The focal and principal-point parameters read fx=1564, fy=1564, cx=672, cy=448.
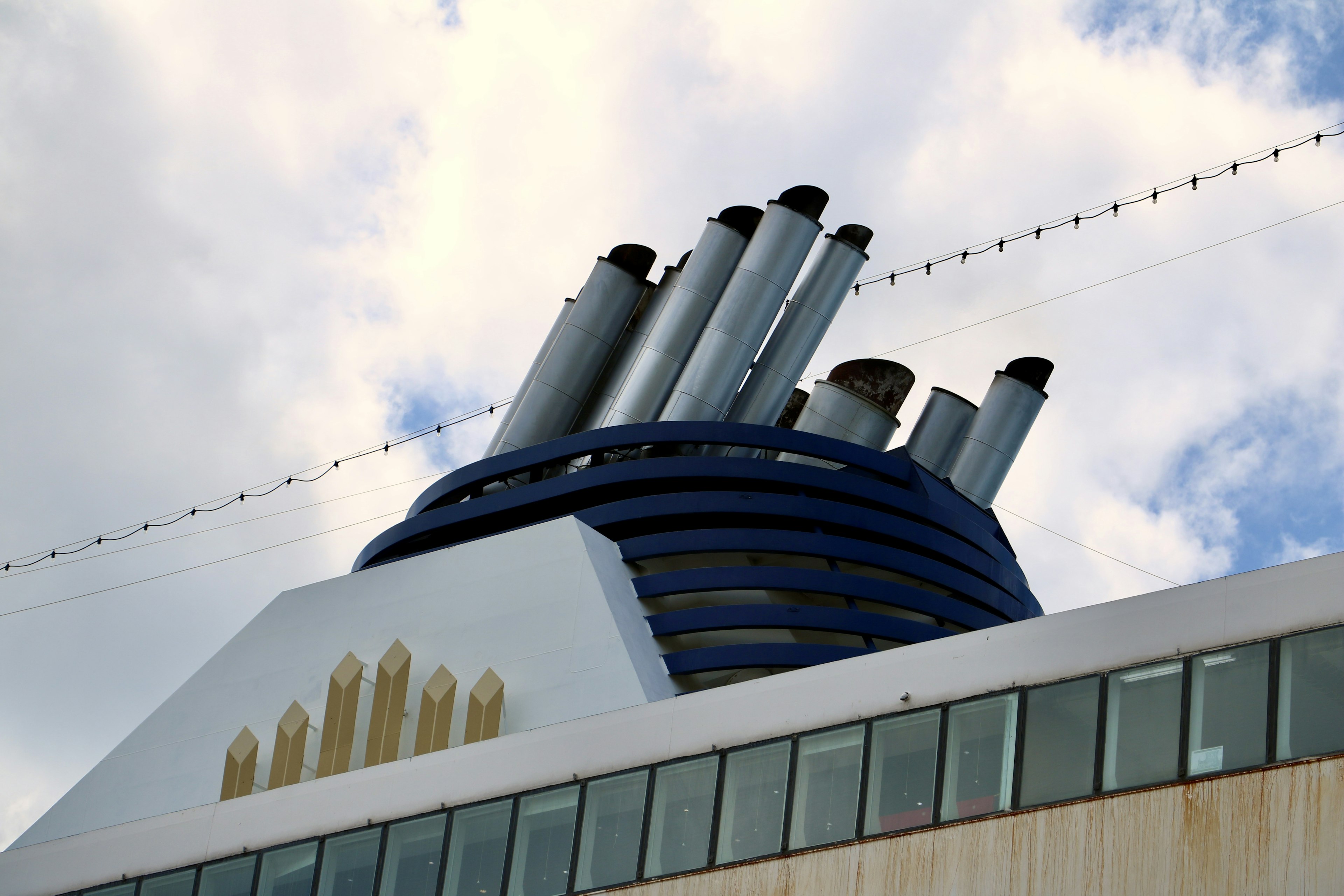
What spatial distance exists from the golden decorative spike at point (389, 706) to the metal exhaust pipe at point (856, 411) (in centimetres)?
945

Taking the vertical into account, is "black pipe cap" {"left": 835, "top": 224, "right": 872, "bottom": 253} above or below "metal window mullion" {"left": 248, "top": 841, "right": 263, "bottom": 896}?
above

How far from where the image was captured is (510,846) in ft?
66.3

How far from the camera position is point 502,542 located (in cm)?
3023

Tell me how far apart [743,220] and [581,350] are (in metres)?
4.63

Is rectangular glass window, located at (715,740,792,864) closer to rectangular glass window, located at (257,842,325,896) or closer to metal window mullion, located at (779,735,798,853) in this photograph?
metal window mullion, located at (779,735,798,853)

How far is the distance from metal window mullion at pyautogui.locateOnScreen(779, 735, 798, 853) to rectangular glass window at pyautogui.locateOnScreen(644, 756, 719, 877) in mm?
963

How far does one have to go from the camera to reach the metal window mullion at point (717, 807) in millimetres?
18609

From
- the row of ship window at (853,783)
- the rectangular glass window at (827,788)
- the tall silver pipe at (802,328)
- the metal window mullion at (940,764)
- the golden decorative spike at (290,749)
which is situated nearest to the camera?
the row of ship window at (853,783)

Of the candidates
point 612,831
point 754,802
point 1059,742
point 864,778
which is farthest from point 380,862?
point 1059,742

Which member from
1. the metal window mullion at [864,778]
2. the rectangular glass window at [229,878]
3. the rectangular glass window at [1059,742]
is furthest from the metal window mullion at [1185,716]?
the rectangular glass window at [229,878]

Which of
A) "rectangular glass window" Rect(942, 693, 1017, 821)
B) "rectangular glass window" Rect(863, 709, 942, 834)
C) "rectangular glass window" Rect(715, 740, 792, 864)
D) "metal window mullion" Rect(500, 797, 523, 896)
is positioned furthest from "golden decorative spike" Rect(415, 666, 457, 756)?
"rectangular glass window" Rect(942, 693, 1017, 821)

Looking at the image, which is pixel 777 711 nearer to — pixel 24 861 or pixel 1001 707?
pixel 1001 707

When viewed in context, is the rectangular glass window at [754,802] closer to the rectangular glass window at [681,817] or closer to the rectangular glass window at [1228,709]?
the rectangular glass window at [681,817]

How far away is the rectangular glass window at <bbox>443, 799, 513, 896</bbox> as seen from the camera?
20.2m
